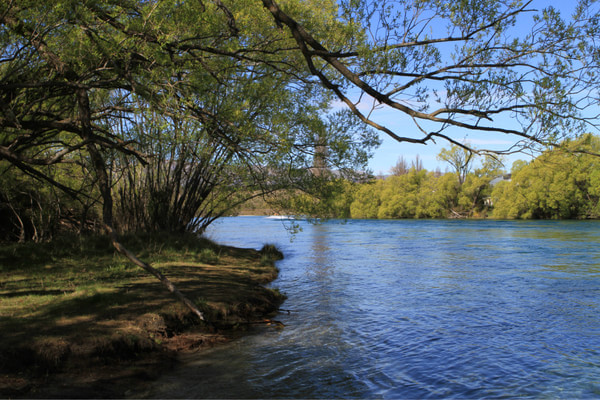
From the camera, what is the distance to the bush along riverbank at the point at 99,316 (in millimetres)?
6391

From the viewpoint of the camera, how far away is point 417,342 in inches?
357

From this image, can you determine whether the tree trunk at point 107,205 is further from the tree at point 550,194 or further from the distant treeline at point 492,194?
the tree at point 550,194

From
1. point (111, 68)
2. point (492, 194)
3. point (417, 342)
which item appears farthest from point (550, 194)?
point (111, 68)

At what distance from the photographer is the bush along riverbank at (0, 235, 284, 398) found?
6.39 metres

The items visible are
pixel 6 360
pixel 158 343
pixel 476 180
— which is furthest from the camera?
pixel 476 180

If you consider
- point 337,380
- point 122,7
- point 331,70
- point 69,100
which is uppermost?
point 331,70

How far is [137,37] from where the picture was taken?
7852 millimetres

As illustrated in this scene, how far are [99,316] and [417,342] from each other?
6.26m

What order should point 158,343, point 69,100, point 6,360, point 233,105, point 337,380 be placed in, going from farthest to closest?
point 233,105 → point 69,100 → point 158,343 → point 337,380 → point 6,360

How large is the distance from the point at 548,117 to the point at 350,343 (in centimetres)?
564

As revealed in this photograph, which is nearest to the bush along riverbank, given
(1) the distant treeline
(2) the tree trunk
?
(2) the tree trunk

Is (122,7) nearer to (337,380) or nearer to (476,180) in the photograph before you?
(337,380)

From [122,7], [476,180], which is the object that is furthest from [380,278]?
[476,180]

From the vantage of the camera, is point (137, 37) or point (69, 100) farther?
point (69, 100)
